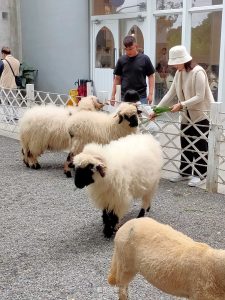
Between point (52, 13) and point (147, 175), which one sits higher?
point (52, 13)

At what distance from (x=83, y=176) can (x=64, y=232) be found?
0.88 meters

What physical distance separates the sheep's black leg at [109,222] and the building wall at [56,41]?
29.1ft

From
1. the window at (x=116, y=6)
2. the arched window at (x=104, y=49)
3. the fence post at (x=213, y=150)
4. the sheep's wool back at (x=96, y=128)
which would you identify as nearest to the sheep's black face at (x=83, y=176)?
the sheep's wool back at (x=96, y=128)

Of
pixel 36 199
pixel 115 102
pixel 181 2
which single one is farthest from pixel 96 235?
pixel 181 2

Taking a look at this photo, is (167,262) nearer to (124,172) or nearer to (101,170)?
(101,170)

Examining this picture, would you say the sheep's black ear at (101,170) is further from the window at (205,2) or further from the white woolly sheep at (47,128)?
the window at (205,2)

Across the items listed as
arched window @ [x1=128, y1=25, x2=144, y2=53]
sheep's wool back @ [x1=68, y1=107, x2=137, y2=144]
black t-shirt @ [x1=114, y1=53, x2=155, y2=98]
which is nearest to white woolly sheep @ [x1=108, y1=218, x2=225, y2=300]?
sheep's wool back @ [x1=68, y1=107, x2=137, y2=144]

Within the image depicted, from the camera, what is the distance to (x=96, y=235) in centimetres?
393

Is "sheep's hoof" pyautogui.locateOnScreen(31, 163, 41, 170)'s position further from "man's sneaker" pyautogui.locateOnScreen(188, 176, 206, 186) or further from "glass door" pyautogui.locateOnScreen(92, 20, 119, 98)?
"glass door" pyautogui.locateOnScreen(92, 20, 119, 98)

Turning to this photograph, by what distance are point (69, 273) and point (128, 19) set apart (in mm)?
8718

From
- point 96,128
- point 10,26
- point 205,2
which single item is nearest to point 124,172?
point 96,128

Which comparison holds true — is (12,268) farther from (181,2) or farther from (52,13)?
(52,13)

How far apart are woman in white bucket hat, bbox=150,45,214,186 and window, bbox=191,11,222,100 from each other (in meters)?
3.59

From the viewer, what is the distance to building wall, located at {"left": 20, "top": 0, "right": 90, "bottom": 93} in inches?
473
